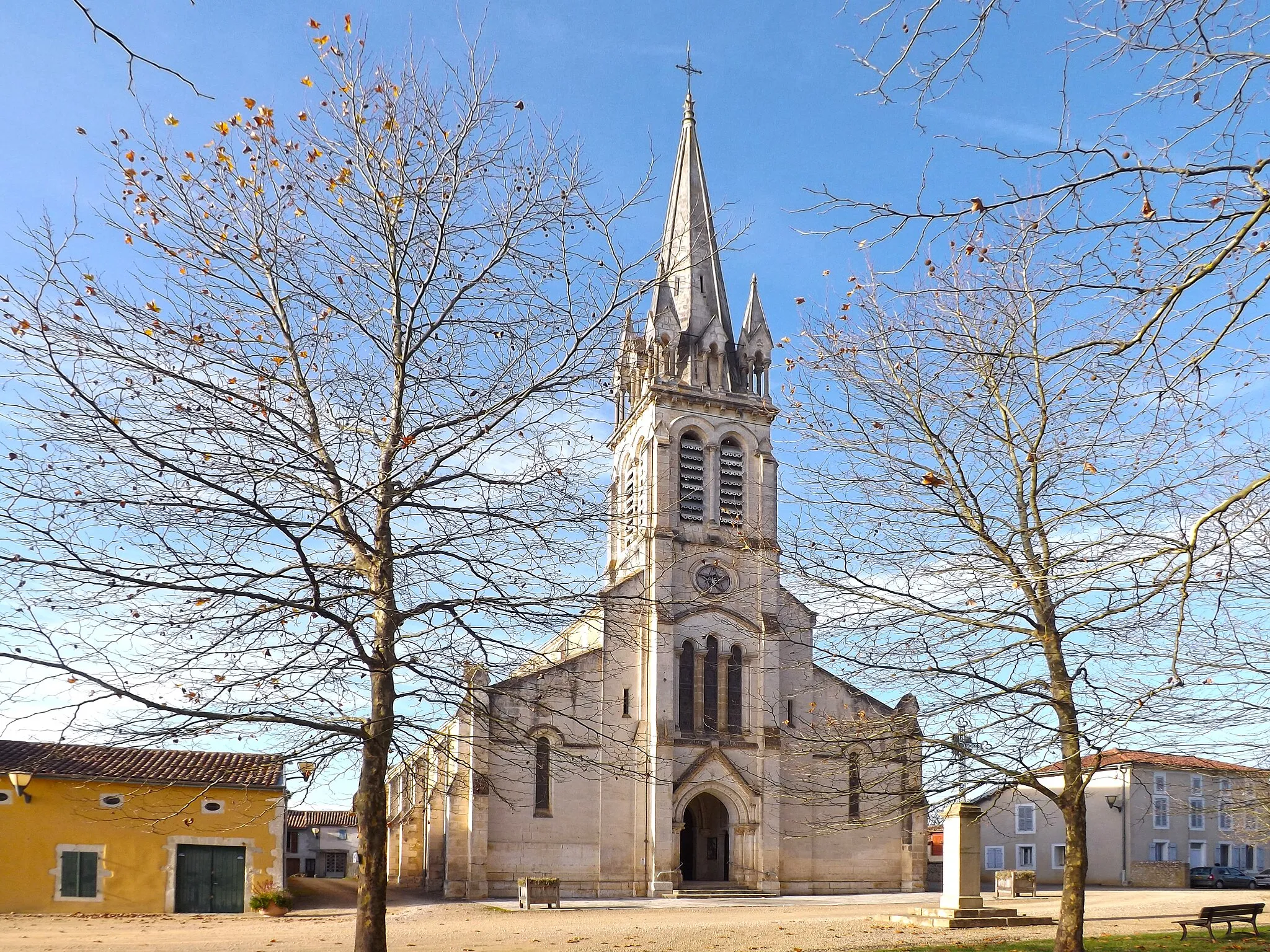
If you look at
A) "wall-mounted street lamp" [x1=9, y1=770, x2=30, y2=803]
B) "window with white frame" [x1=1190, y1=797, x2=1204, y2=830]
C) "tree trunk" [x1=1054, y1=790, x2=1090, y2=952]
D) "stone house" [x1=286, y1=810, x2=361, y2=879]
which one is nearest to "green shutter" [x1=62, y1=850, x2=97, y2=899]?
"wall-mounted street lamp" [x1=9, y1=770, x2=30, y2=803]

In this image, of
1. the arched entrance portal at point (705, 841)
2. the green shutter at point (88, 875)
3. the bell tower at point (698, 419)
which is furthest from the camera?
the bell tower at point (698, 419)

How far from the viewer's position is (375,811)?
1050 centimetres

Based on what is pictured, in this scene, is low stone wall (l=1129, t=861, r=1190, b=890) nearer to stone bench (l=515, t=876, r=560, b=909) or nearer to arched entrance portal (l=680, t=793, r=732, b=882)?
arched entrance portal (l=680, t=793, r=732, b=882)

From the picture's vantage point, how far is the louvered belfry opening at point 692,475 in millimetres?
36375

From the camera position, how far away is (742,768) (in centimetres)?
3409

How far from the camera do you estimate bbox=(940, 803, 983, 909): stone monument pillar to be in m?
21.3

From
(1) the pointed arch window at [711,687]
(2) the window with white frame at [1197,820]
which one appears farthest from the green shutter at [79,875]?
(2) the window with white frame at [1197,820]

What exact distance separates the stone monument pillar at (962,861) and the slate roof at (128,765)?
593 inches

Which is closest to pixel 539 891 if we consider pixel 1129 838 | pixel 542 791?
pixel 542 791

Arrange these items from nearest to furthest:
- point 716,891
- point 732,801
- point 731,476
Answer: point 716,891 < point 732,801 < point 731,476

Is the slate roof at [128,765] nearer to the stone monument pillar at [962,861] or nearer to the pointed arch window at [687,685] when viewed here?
the pointed arch window at [687,685]

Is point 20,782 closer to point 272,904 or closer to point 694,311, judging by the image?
point 272,904

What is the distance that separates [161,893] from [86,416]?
19.9 m

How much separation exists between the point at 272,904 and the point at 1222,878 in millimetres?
33901
